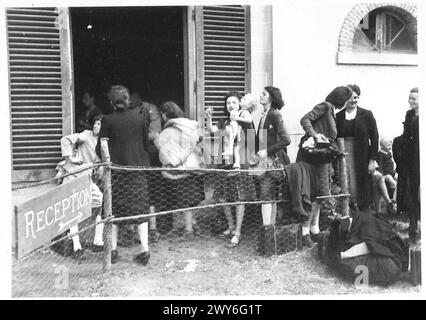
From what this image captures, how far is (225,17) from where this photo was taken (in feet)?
A: 19.4

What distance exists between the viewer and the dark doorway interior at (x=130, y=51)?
603 centimetres

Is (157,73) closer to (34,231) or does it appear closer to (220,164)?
(220,164)

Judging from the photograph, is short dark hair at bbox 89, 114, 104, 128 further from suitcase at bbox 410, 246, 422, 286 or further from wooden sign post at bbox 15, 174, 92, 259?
suitcase at bbox 410, 246, 422, 286

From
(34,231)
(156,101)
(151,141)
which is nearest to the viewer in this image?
Result: (34,231)

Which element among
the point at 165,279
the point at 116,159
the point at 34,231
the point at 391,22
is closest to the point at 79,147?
the point at 116,159

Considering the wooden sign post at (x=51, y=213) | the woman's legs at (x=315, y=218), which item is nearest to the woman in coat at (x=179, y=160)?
the wooden sign post at (x=51, y=213)

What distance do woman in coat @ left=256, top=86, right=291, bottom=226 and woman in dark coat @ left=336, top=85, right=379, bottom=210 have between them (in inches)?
21.7

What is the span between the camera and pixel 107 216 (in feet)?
17.5

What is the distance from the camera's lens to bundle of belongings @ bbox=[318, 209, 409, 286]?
5.66 metres

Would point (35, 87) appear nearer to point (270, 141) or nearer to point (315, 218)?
point (270, 141)

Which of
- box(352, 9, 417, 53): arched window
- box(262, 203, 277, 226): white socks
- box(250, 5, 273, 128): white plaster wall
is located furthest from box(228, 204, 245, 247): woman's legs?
box(352, 9, 417, 53): arched window

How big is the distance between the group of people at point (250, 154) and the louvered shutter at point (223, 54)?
0.53 feet

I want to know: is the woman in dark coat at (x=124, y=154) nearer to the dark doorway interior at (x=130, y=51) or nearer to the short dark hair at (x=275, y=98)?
the dark doorway interior at (x=130, y=51)
